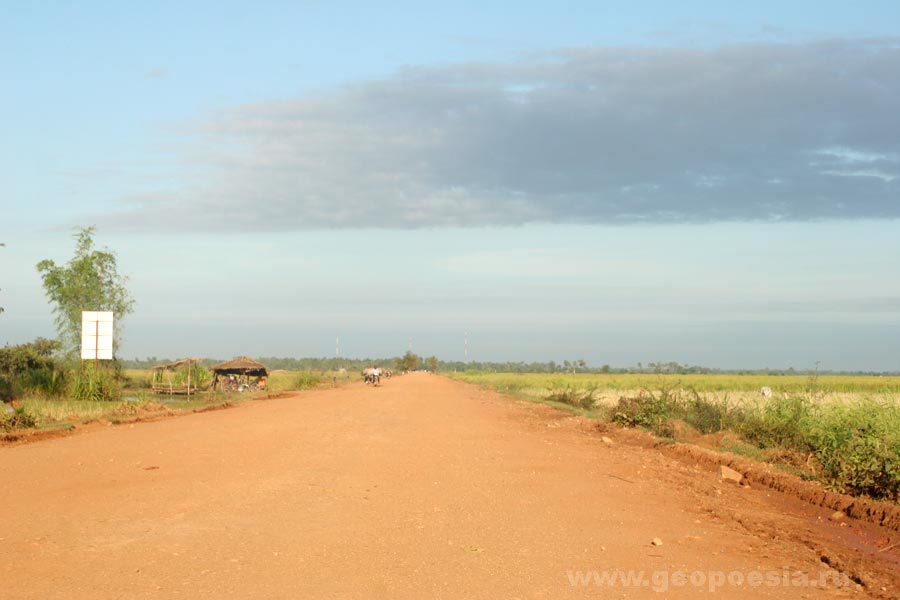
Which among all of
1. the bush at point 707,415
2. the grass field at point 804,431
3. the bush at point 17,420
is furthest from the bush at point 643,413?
the bush at point 17,420

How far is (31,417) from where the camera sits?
18.3 meters

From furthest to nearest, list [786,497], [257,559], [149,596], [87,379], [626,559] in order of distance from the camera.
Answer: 1. [87,379]
2. [786,497]
3. [626,559]
4. [257,559]
5. [149,596]

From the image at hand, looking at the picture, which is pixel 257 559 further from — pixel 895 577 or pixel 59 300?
pixel 59 300

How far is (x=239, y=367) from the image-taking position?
5528 centimetres

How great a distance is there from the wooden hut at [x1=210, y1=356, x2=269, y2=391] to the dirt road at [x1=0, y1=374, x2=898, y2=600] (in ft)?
129


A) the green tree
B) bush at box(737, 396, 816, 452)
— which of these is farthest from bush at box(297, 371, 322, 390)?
the green tree

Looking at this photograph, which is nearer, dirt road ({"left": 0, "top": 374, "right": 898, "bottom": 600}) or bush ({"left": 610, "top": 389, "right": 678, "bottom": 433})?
dirt road ({"left": 0, "top": 374, "right": 898, "bottom": 600})

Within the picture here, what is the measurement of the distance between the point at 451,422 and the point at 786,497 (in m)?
11.3

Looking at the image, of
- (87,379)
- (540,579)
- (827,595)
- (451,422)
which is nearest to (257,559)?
(540,579)

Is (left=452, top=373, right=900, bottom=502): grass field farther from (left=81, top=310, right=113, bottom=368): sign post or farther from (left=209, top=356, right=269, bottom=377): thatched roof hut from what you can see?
(left=209, top=356, right=269, bottom=377): thatched roof hut

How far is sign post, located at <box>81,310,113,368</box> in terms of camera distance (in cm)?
3056

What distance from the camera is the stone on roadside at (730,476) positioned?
43.4ft

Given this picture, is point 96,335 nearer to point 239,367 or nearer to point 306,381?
point 239,367

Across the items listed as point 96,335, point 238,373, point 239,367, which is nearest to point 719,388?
point 239,367
